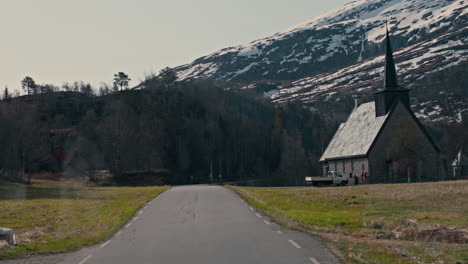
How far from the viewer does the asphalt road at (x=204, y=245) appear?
1332cm

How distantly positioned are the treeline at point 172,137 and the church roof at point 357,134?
32474 millimetres

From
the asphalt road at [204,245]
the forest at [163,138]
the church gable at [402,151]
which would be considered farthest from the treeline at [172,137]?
the asphalt road at [204,245]

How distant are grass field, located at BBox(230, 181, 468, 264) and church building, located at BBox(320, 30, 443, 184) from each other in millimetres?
32024

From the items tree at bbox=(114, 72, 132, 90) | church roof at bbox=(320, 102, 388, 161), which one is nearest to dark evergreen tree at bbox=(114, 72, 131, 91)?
tree at bbox=(114, 72, 132, 90)

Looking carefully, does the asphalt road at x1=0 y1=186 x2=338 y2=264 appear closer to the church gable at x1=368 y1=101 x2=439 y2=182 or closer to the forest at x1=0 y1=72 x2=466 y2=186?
the church gable at x1=368 y1=101 x2=439 y2=182

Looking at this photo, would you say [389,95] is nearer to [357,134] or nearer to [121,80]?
[357,134]

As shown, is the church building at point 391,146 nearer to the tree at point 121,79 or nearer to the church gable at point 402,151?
the church gable at point 402,151

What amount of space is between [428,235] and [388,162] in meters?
52.6

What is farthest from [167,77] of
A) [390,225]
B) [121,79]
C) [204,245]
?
[204,245]

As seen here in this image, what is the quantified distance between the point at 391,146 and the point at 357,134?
7156mm

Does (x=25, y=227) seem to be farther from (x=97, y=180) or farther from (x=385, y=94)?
(x=97, y=180)

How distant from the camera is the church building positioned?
215 ft

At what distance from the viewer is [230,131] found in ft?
489

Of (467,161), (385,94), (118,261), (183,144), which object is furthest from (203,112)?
(118,261)
